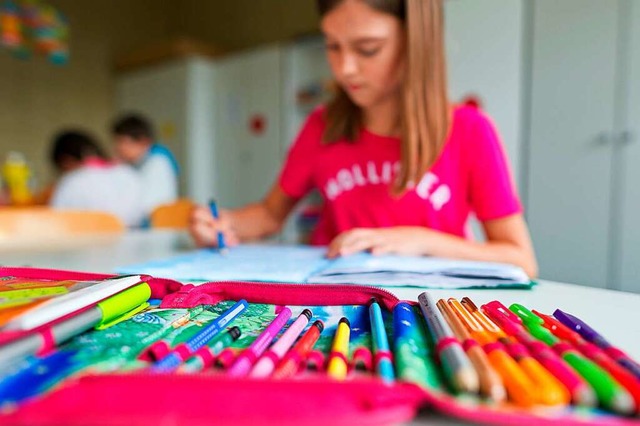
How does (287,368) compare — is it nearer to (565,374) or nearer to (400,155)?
(565,374)

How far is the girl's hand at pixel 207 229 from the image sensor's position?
812 millimetres

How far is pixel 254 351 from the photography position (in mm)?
256

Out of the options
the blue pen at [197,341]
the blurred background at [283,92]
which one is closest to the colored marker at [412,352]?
the blue pen at [197,341]

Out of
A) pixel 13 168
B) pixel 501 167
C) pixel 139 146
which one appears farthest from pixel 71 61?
pixel 501 167

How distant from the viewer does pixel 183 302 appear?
373 mm

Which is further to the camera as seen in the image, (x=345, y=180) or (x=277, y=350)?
(x=345, y=180)

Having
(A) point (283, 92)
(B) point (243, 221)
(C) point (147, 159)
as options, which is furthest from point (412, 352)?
(A) point (283, 92)

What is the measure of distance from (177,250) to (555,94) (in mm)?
1639

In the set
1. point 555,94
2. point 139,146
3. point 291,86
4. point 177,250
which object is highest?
point 291,86

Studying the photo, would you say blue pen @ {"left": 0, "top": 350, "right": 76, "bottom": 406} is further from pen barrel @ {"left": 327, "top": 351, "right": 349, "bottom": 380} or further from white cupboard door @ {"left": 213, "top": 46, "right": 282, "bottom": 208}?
white cupboard door @ {"left": 213, "top": 46, "right": 282, "bottom": 208}

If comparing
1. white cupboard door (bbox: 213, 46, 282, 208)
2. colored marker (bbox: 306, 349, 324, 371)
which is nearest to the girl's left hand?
colored marker (bbox: 306, 349, 324, 371)

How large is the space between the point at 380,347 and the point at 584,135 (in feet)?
6.14

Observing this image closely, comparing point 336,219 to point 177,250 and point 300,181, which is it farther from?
point 177,250

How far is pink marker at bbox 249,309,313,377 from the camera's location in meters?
0.23
